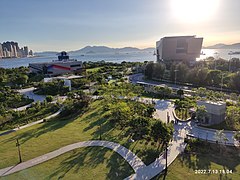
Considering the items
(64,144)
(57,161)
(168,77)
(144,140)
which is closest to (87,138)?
(64,144)

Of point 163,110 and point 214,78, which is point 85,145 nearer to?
point 163,110

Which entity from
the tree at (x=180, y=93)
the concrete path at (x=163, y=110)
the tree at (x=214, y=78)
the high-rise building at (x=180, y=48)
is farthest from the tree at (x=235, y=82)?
the high-rise building at (x=180, y=48)

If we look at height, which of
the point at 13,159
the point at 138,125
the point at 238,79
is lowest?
the point at 13,159

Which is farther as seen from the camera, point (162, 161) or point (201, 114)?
point (201, 114)

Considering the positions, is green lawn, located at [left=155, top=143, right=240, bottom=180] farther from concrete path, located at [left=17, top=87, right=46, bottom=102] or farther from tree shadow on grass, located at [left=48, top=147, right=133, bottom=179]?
concrete path, located at [left=17, top=87, right=46, bottom=102]

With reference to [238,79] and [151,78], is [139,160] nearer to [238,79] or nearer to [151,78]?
[238,79]

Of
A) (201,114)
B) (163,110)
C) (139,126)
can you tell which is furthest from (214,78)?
(139,126)
